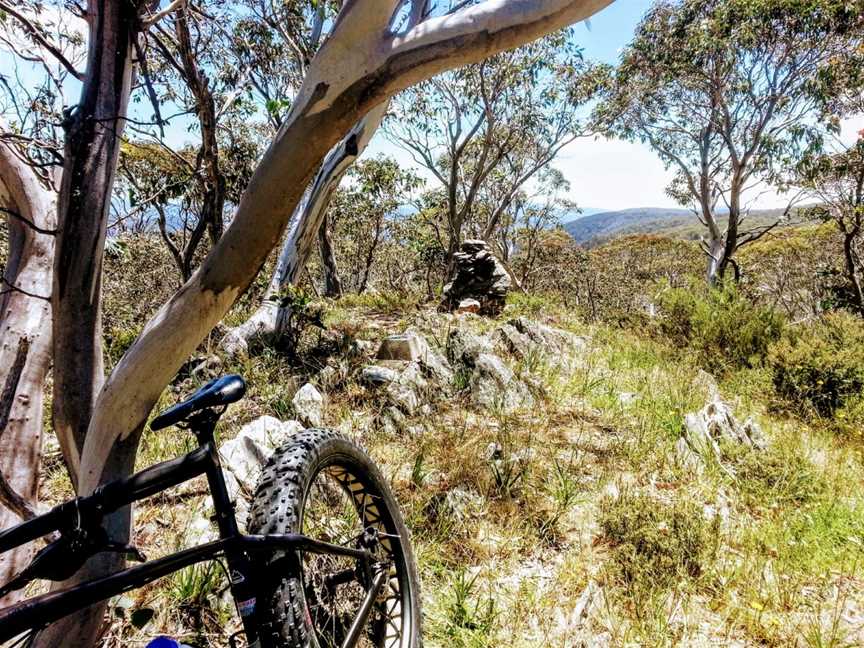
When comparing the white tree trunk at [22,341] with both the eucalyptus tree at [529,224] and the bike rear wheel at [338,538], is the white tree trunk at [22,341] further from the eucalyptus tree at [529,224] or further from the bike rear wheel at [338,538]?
the eucalyptus tree at [529,224]

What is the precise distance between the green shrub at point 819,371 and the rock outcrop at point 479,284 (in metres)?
3.63

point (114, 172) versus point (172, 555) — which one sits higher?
point (114, 172)

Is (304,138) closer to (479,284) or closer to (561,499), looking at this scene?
(561,499)

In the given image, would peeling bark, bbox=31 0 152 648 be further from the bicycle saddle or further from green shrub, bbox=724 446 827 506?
green shrub, bbox=724 446 827 506

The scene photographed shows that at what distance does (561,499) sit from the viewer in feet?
8.93

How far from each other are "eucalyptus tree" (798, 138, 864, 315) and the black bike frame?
11.1 meters

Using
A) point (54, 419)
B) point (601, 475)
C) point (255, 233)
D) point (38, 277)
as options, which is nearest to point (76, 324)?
point (54, 419)

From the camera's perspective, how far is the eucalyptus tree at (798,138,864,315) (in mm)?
9289

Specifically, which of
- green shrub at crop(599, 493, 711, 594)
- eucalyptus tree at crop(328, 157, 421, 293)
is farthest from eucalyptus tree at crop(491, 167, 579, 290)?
green shrub at crop(599, 493, 711, 594)

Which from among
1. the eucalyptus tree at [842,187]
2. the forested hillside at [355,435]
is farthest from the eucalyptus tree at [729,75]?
the forested hillside at [355,435]

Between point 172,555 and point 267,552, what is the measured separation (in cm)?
25

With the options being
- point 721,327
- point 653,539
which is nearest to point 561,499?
point 653,539

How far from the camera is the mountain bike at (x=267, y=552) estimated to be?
106 centimetres

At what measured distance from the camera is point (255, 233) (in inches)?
56.9
